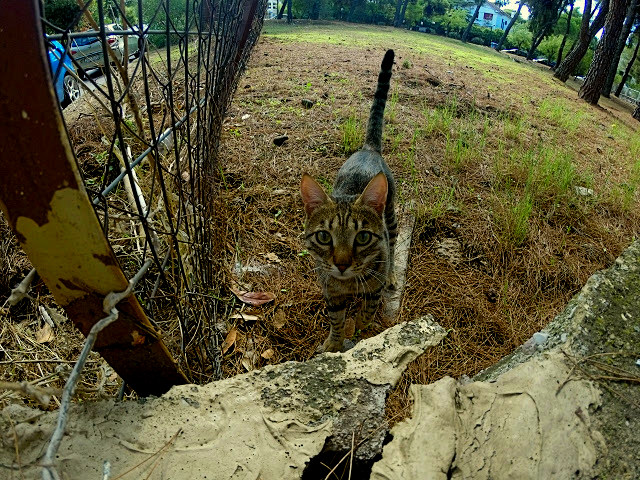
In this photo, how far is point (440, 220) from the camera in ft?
10.9

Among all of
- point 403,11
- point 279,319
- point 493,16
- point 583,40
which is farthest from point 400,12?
point 279,319

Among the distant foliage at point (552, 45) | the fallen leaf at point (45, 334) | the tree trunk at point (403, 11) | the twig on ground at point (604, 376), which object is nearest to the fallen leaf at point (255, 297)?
the fallen leaf at point (45, 334)

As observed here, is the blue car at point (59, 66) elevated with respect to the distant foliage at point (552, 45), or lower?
lower

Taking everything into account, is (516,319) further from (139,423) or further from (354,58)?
(354,58)

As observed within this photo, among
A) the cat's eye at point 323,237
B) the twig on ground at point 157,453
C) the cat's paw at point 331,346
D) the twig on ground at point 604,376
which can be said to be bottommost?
the cat's paw at point 331,346

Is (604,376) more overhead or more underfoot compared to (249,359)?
more overhead

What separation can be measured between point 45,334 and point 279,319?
123 centimetres

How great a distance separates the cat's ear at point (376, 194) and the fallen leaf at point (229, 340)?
104 cm

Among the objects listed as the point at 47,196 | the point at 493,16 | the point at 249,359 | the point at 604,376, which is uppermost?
the point at 493,16

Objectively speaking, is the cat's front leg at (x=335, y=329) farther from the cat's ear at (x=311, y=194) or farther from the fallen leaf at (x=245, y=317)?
the cat's ear at (x=311, y=194)

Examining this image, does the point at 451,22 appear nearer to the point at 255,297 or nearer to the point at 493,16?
the point at 493,16

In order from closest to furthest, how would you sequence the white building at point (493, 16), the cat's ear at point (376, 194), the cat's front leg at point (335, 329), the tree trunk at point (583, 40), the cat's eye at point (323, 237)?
the cat's ear at point (376, 194) < the cat's eye at point (323, 237) < the cat's front leg at point (335, 329) < the tree trunk at point (583, 40) < the white building at point (493, 16)

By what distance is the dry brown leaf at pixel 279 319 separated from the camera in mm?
2476

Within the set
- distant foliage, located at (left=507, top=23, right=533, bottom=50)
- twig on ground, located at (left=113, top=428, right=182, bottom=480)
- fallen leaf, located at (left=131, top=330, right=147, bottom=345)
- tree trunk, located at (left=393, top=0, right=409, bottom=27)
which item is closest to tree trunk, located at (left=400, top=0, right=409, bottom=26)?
tree trunk, located at (left=393, top=0, right=409, bottom=27)
